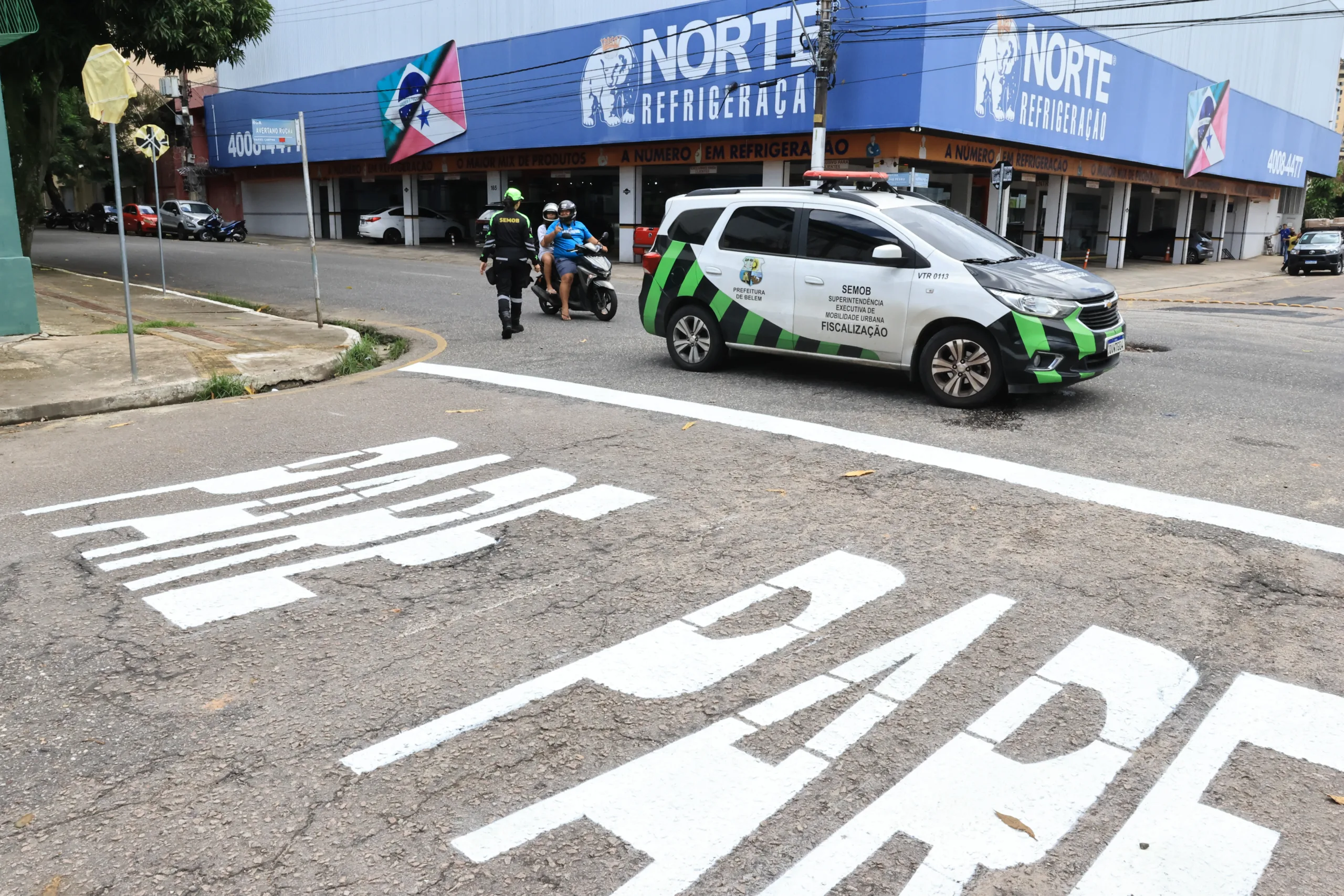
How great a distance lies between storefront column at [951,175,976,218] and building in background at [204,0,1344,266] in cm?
7

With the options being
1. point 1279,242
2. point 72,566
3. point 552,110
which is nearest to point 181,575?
point 72,566

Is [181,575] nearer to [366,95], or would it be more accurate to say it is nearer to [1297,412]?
[1297,412]

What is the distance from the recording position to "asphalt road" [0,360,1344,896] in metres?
2.88

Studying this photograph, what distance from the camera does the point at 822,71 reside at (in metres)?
24.3

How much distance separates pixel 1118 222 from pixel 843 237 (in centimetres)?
3506

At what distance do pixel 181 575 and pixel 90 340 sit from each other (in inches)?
331

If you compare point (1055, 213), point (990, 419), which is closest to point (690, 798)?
point (990, 419)

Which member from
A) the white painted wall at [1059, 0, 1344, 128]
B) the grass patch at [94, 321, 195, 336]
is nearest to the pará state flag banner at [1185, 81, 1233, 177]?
the white painted wall at [1059, 0, 1344, 128]

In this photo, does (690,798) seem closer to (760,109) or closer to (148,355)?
(148,355)

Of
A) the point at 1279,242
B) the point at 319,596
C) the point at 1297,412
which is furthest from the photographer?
the point at 1279,242

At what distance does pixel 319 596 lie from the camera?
182 inches

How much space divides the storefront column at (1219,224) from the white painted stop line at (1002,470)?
50316 millimetres

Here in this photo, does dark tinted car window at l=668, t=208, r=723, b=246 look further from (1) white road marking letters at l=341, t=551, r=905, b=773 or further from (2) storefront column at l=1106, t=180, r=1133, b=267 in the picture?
(2) storefront column at l=1106, t=180, r=1133, b=267

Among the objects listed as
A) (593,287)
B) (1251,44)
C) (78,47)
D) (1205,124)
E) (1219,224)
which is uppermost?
(1251,44)
